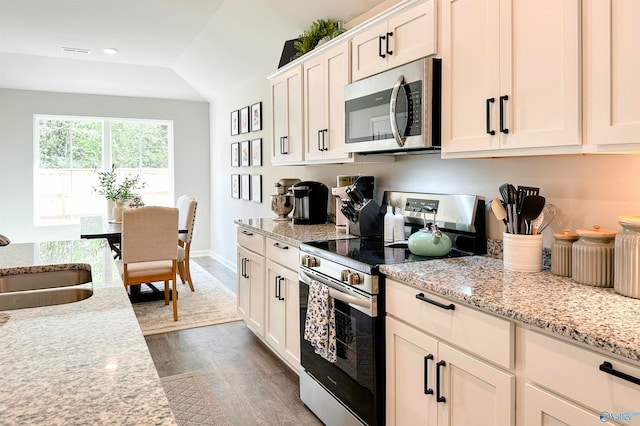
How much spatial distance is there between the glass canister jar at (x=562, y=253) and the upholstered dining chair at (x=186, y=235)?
147 inches

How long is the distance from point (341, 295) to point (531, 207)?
0.87 m

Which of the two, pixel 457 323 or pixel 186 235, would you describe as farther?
pixel 186 235

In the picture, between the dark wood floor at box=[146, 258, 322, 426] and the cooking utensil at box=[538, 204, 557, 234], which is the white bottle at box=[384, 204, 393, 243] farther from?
the dark wood floor at box=[146, 258, 322, 426]

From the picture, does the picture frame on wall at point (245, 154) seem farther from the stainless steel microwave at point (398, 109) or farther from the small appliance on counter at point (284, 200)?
the stainless steel microwave at point (398, 109)

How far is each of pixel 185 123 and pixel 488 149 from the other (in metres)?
6.07

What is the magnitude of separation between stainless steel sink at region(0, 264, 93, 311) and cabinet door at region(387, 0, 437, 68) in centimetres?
166

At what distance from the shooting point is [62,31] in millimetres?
4551

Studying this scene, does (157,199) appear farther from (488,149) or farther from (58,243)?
(488,149)

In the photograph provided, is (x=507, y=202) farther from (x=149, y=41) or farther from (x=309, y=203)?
(x=149, y=41)

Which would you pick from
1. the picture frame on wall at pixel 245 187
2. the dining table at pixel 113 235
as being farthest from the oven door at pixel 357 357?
the picture frame on wall at pixel 245 187

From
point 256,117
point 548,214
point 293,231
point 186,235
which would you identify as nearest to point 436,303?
point 548,214

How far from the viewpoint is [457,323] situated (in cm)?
152

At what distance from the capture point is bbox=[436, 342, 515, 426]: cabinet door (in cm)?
135

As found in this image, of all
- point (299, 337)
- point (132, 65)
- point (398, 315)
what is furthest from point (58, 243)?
point (132, 65)
